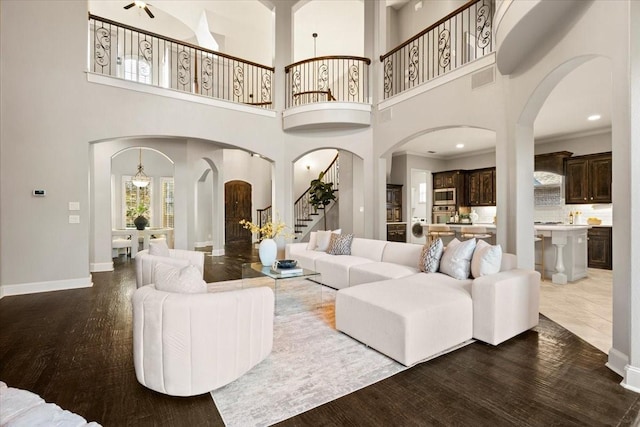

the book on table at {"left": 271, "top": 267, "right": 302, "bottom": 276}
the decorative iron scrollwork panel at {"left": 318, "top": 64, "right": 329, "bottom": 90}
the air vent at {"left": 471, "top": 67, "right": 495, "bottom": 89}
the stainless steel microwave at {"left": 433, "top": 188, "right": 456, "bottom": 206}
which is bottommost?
the book on table at {"left": 271, "top": 267, "right": 302, "bottom": 276}

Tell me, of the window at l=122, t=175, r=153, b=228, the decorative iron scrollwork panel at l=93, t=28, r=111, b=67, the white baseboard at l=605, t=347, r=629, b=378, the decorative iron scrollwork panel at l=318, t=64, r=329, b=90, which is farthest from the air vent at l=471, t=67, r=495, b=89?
the window at l=122, t=175, r=153, b=228

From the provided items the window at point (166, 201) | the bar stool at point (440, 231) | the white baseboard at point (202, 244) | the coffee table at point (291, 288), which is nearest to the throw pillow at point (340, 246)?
the coffee table at point (291, 288)

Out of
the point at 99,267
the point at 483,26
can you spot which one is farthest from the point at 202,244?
the point at 483,26

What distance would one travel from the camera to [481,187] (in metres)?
8.83

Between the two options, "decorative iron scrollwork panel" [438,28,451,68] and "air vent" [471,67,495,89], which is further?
"decorative iron scrollwork panel" [438,28,451,68]

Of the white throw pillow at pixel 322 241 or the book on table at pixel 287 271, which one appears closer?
the book on table at pixel 287 271

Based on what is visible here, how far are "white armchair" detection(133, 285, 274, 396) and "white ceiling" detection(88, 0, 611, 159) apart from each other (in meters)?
5.38

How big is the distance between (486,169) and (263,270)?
7.36 meters

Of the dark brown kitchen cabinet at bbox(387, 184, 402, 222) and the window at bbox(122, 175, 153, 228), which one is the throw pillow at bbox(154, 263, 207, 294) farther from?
the window at bbox(122, 175, 153, 228)

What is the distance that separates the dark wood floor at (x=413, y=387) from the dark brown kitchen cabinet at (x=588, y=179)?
521cm

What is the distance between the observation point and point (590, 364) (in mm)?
2471

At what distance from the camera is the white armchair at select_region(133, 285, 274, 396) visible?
1.93m

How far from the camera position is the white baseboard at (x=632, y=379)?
2.12 m

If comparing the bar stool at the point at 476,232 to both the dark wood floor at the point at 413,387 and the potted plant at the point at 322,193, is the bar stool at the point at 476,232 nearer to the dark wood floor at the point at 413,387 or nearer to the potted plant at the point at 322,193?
the dark wood floor at the point at 413,387
